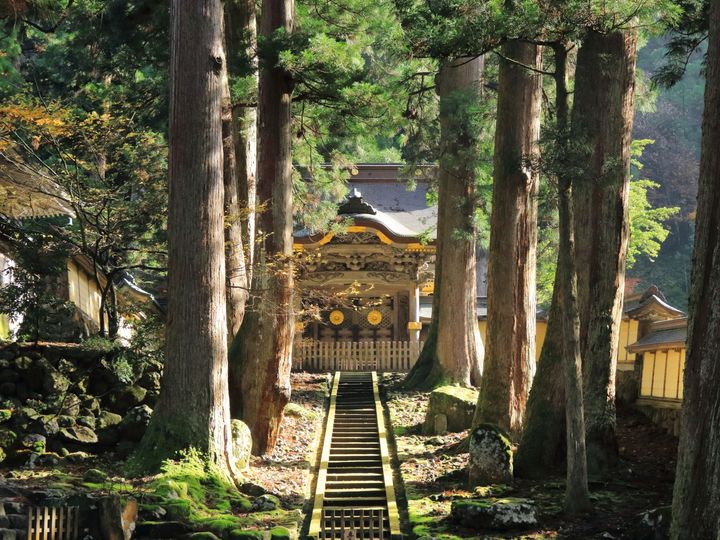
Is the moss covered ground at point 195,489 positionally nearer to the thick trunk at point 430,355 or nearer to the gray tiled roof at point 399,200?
the thick trunk at point 430,355

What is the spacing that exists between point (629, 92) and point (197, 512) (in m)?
8.29

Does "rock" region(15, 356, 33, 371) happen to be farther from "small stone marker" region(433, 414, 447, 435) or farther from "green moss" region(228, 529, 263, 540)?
"small stone marker" region(433, 414, 447, 435)

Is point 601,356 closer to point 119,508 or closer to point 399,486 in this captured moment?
point 399,486

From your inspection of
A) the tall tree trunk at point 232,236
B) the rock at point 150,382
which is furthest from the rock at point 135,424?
the tall tree trunk at point 232,236

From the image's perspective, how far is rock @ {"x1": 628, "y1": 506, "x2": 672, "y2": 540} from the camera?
33.4 ft

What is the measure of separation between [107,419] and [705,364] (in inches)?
358

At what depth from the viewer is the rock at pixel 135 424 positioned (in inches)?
575

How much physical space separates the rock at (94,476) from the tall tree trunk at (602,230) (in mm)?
6470

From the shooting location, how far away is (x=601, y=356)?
45.5ft

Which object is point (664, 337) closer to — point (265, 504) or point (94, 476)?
point (265, 504)

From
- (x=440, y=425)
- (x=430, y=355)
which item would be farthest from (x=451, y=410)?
(x=430, y=355)

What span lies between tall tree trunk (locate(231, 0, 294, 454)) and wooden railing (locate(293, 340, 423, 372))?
10.9 metres

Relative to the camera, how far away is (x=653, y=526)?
10375 millimetres

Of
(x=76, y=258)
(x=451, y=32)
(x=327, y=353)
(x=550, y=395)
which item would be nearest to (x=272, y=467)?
(x=550, y=395)
